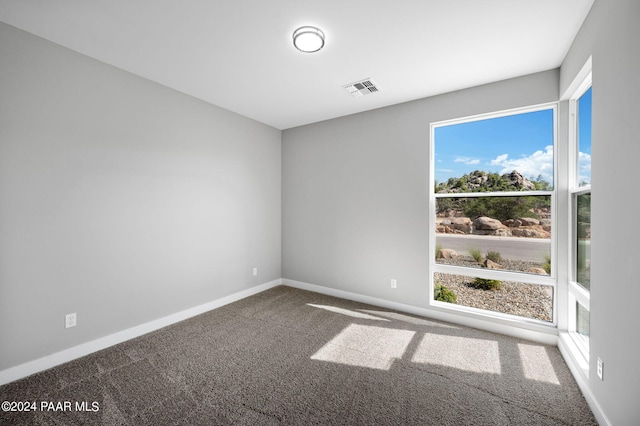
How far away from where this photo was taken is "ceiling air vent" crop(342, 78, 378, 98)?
9.57 ft

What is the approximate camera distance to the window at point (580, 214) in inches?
87.7

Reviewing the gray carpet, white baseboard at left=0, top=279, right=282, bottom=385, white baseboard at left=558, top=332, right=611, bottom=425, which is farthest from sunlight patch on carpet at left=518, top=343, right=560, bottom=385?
white baseboard at left=0, top=279, right=282, bottom=385

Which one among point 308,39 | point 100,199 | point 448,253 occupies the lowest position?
point 448,253

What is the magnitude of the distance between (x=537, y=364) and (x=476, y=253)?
1.16m

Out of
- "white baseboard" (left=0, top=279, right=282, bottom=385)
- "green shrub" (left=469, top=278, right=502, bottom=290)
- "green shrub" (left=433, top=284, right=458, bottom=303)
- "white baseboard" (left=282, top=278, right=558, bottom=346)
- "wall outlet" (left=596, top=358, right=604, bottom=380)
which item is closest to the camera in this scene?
"wall outlet" (left=596, top=358, right=604, bottom=380)

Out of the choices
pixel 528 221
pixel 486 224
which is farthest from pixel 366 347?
pixel 528 221

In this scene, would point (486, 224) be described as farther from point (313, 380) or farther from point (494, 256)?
point (313, 380)

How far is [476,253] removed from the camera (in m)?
3.12

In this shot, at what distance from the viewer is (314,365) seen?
2293 millimetres

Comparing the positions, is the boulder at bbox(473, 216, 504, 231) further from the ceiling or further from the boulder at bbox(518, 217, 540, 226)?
the ceiling

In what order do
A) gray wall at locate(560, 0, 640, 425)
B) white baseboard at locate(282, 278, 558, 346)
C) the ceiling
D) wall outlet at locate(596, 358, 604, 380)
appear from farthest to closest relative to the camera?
white baseboard at locate(282, 278, 558, 346)
the ceiling
wall outlet at locate(596, 358, 604, 380)
gray wall at locate(560, 0, 640, 425)

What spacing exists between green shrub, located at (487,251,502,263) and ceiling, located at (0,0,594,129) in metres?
1.86

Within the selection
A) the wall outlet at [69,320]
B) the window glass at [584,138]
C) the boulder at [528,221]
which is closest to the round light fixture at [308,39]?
the window glass at [584,138]

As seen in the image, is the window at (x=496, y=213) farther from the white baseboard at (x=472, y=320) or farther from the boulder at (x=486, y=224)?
the white baseboard at (x=472, y=320)
